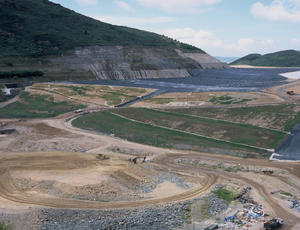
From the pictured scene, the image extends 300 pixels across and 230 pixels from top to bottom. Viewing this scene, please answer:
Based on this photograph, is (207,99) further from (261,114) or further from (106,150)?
(106,150)

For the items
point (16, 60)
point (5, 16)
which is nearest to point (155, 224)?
point (16, 60)

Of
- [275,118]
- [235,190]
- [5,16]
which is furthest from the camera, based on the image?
[5,16]

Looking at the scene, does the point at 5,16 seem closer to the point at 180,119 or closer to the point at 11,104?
the point at 11,104

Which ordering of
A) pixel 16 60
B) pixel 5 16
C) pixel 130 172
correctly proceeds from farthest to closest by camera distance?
pixel 5 16
pixel 16 60
pixel 130 172

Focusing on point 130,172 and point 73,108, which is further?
point 73,108

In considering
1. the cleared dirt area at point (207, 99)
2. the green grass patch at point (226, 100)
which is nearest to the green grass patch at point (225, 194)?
the cleared dirt area at point (207, 99)

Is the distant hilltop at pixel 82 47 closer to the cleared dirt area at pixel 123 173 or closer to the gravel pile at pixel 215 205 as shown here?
the cleared dirt area at pixel 123 173
